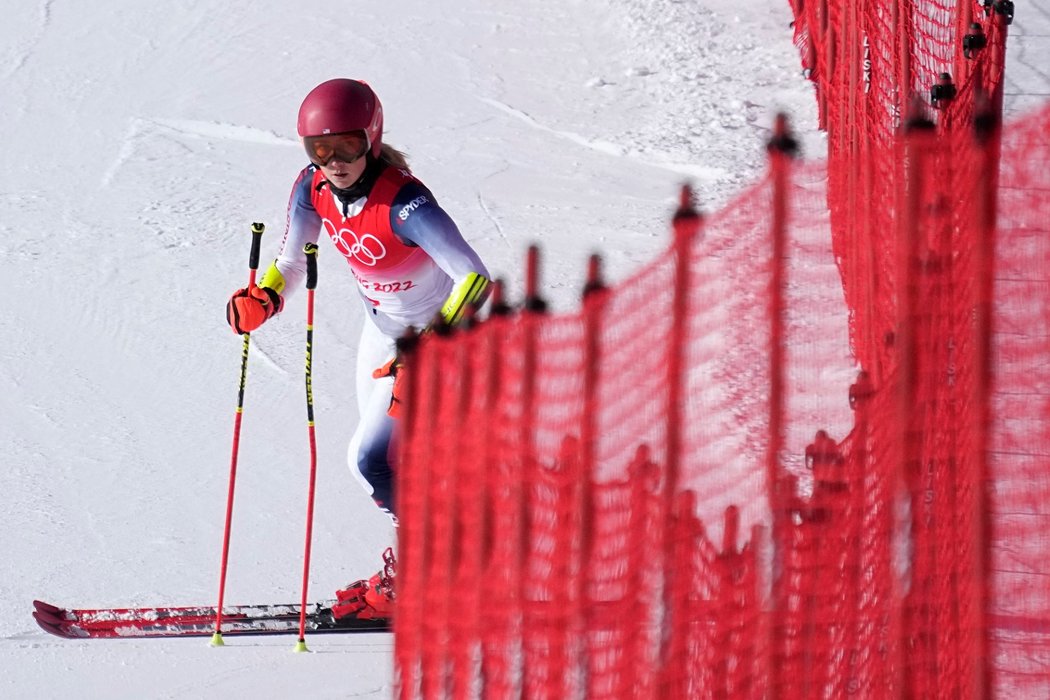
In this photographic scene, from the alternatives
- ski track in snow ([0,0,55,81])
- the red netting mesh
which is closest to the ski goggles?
the red netting mesh

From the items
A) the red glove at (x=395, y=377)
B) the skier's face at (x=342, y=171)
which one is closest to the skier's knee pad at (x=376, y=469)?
the red glove at (x=395, y=377)

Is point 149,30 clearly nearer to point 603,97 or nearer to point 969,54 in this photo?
point 603,97

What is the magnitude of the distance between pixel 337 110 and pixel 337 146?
4.8 inches

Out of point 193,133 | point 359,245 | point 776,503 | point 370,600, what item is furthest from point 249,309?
point 193,133

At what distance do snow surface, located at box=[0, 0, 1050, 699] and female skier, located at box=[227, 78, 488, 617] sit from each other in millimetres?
724

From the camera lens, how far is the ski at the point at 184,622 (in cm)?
500

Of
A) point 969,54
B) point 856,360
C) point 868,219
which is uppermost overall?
point 969,54

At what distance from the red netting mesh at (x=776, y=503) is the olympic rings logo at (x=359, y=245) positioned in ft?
2.47

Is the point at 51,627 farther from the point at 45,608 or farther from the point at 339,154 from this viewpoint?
the point at 339,154

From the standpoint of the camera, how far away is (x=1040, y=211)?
9.04 ft

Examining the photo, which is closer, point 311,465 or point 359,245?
point 359,245

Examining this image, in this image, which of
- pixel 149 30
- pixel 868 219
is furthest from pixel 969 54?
pixel 149 30

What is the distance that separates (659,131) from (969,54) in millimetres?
3890

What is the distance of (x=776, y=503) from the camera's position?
2635 millimetres
